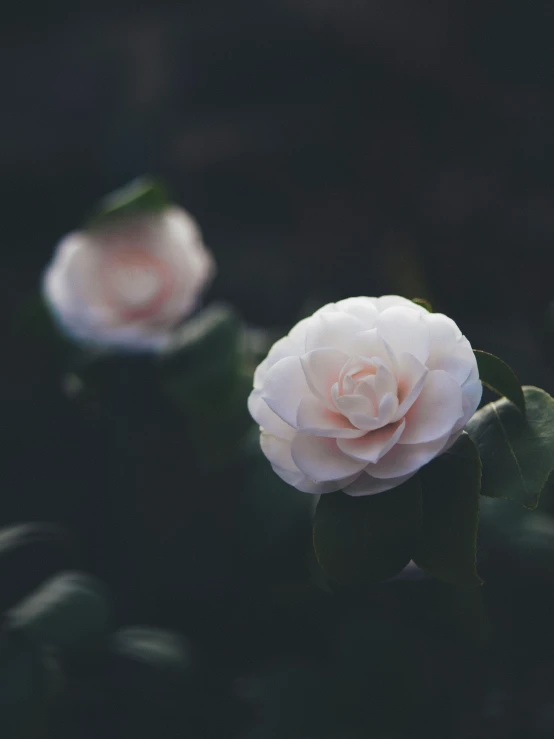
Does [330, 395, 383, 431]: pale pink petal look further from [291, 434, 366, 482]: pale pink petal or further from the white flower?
the white flower

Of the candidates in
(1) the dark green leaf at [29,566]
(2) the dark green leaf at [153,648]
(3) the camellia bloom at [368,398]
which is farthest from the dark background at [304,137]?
(3) the camellia bloom at [368,398]

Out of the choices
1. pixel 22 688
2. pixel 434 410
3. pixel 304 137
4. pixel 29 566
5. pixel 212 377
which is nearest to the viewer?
pixel 434 410

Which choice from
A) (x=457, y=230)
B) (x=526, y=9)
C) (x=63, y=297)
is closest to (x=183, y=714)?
(x=63, y=297)

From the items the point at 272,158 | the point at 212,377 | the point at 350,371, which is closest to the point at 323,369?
the point at 350,371

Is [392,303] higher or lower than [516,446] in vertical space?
higher

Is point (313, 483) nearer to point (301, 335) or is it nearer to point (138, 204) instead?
point (301, 335)

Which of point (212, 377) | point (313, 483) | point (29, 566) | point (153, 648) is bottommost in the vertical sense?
point (29, 566)

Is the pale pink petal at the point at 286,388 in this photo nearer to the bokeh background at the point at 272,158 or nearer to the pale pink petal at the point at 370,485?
the pale pink petal at the point at 370,485
